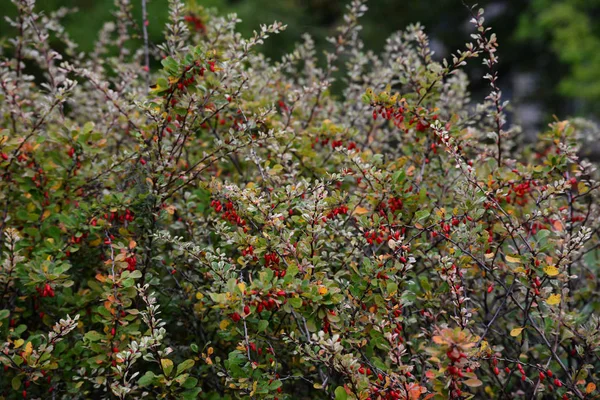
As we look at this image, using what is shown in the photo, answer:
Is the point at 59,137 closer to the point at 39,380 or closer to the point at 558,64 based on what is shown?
the point at 39,380

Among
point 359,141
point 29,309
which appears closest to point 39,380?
point 29,309

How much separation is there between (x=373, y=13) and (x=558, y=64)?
5613 mm

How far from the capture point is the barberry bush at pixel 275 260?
2.20 m

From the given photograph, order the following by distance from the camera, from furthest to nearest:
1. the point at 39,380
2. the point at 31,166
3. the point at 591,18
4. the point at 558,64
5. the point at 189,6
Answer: the point at 558,64
the point at 591,18
the point at 189,6
the point at 31,166
the point at 39,380

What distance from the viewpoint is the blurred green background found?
40.0 feet

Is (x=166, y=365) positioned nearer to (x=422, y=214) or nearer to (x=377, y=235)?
(x=377, y=235)

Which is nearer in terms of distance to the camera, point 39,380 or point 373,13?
point 39,380

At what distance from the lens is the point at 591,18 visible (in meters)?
13.4

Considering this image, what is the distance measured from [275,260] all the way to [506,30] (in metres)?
16.1

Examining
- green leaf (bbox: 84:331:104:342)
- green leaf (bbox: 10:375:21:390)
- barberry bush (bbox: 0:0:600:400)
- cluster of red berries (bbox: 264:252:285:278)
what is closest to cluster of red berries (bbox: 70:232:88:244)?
barberry bush (bbox: 0:0:600:400)

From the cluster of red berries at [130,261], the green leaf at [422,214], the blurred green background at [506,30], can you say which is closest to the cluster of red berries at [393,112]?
the green leaf at [422,214]

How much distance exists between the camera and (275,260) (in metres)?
2.31

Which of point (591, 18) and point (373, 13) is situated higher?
point (373, 13)

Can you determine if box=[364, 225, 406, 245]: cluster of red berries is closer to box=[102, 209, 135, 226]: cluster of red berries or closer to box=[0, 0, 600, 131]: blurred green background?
box=[102, 209, 135, 226]: cluster of red berries
